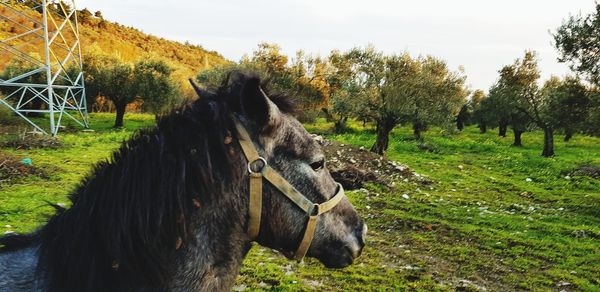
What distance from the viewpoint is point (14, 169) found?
475 inches

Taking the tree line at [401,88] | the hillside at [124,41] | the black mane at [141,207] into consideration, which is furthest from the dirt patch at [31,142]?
the hillside at [124,41]

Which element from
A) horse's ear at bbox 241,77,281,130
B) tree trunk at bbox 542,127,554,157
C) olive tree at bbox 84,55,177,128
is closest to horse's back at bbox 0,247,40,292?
horse's ear at bbox 241,77,281,130

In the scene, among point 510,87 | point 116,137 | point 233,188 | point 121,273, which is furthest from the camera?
point 510,87

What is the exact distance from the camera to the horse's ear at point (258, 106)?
2107mm

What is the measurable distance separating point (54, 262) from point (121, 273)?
0.33 metres

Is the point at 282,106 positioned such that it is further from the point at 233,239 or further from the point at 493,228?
the point at 493,228

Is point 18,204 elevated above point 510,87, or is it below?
below

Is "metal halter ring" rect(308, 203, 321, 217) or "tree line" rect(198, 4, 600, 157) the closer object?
"metal halter ring" rect(308, 203, 321, 217)

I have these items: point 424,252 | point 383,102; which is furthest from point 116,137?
point 424,252

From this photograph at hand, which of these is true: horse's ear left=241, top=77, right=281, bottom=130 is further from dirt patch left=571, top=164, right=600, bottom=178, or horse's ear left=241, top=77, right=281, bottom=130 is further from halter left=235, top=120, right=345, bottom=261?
dirt patch left=571, top=164, right=600, bottom=178

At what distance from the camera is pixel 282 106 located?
2520 mm

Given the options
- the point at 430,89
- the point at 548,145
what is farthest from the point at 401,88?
the point at 548,145

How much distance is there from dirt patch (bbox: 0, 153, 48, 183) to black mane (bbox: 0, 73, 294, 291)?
459 inches

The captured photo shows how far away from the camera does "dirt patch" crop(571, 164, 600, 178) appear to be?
18759 millimetres
